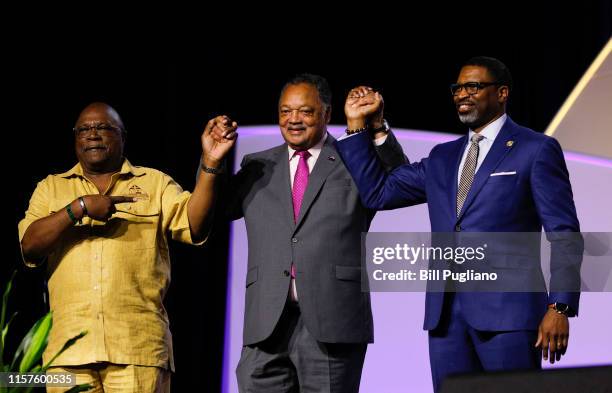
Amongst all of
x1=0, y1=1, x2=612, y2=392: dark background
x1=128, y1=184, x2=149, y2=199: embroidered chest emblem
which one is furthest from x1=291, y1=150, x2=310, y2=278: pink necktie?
x1=0, y1=1, x2=612, y2=392: dark background

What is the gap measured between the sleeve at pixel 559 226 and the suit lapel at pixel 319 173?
0.71 m

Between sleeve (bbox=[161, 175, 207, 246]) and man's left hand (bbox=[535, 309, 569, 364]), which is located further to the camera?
sleeve (bbox=[161, 175, 207, 246])

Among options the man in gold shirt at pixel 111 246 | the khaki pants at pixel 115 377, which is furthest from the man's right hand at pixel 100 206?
the khaki pants at pixel 115 377

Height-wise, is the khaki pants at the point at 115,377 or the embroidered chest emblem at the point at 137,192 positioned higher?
the embroidered chest emblem at the point at 137,192

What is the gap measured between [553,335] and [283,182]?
104 centimetres

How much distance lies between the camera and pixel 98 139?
355 centimetres

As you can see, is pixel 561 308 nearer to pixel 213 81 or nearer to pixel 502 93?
pixel 502 93

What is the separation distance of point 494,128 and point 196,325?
85.8 inches

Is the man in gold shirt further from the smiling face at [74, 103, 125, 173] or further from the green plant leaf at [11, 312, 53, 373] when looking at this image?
the green plant leaf at [11, 312, 53, 373]

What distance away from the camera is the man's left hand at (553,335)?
288cm

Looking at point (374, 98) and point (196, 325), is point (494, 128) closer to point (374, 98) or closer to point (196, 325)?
point (374, 98)

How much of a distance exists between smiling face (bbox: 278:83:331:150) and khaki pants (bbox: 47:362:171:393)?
91 cm

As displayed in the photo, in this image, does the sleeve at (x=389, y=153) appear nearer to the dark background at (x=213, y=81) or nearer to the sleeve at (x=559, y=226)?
the sleeve at (x=559, y=226)

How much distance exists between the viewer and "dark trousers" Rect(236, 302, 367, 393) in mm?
3225
